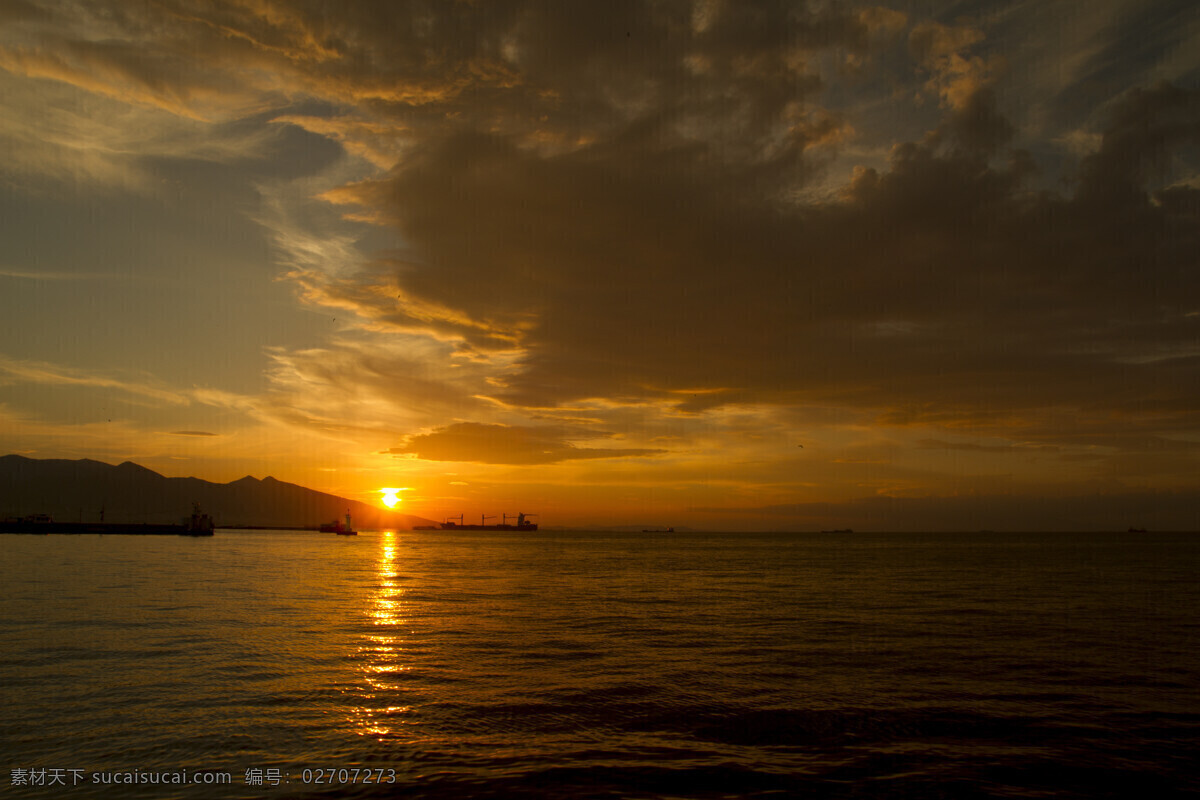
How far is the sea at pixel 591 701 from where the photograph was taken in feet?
47.5

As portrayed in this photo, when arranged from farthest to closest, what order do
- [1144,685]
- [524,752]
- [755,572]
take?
[755,572]
[1144,685]
[524,752]

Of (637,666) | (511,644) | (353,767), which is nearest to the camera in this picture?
(353,767)

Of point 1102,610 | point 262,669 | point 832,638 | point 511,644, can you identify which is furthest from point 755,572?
point 262,669

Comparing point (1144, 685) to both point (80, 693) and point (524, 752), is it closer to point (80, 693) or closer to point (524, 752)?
point (524, 752)

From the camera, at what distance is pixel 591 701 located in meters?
20.3

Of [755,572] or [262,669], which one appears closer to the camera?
[262,669]

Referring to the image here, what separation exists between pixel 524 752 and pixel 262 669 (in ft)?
44.4

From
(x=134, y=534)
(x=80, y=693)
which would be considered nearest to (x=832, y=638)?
(x=80, y=693)

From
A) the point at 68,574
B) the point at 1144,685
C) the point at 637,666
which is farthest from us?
the point at 68,574

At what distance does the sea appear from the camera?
1448cm

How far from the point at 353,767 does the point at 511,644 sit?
15179 mm

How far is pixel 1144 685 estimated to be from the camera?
75.7ft

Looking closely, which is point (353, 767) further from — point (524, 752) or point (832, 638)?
point (832, 638)

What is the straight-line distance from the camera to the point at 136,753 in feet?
51.0
